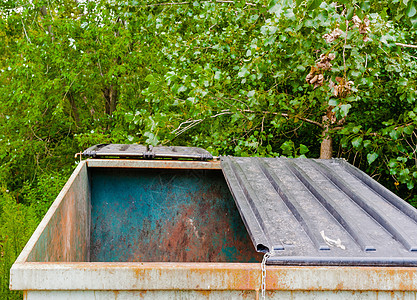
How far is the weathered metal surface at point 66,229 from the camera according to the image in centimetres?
171

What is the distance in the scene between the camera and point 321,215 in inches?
78.5

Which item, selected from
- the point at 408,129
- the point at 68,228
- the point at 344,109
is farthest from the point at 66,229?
the point at 408,129

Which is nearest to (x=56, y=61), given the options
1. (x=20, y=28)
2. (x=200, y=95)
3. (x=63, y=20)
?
(x=63, y=20)

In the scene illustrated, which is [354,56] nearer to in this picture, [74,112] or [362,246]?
[362,246]

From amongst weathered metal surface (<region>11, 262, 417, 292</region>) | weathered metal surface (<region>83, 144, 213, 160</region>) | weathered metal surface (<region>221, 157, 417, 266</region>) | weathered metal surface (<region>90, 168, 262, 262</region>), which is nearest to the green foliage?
weathered metal surface (<region>83, 144, 213, 160</region>)

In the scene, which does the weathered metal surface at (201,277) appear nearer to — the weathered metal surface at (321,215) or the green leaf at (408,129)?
the weathered metal surface at (321,215)

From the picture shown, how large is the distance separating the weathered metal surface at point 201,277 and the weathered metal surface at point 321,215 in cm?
6

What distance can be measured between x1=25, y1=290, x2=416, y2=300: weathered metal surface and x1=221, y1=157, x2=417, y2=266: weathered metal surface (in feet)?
0.37

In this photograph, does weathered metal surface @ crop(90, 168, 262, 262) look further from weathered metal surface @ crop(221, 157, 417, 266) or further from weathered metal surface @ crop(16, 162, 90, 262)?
weathered metal surface @ crop(221, 157, 417, 266)

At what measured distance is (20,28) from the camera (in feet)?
24.9

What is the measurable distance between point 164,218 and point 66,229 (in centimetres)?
117

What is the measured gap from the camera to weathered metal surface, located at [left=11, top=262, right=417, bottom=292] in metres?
1.37

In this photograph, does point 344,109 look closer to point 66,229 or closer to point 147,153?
point 147,153

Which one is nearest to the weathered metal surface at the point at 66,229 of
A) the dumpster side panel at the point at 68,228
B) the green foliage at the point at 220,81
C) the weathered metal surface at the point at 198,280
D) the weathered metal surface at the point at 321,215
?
the dumpster side panel at the point at 68,228
